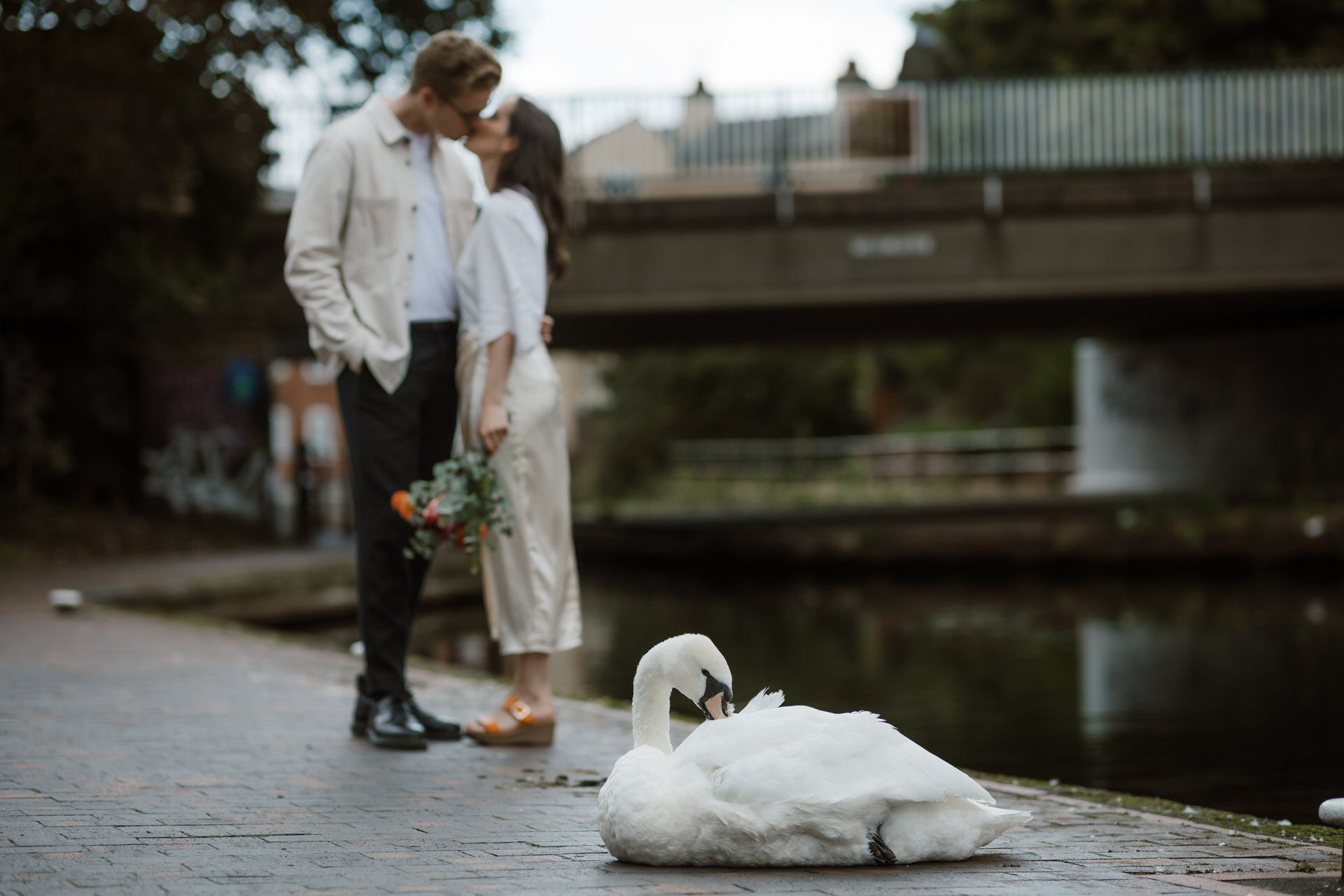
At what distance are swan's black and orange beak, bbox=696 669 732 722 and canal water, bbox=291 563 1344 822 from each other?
2736 mm

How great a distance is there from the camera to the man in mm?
4797

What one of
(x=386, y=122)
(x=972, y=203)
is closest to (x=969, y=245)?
(x=972, y=203)

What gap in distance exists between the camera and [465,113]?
4.95m

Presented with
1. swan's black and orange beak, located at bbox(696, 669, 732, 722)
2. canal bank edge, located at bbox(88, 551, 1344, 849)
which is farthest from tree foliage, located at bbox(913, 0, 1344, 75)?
swan's black and orange beak, located at bbox(696, 669, 732, 722)

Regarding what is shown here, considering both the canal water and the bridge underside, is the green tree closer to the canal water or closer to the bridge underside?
the bridge underside

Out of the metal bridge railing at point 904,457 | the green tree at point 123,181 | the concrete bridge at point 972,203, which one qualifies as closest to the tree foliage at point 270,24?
the green tree at point 123,181

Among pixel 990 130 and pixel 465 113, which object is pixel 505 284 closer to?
pixel 465 113

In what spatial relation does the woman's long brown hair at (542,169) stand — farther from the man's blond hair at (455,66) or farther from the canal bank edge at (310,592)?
the canal bank edge at (310,592)

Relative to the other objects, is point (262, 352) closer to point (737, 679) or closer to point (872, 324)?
point (872, 324)

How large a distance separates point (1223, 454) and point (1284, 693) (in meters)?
16.1

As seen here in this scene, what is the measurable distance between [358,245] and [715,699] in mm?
2227

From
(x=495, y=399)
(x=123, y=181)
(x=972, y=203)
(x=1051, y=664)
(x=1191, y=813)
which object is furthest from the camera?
(x=972, y=203)

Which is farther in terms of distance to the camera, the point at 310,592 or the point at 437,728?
the point at 310,592

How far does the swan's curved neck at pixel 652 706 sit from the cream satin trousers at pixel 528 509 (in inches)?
53.7
